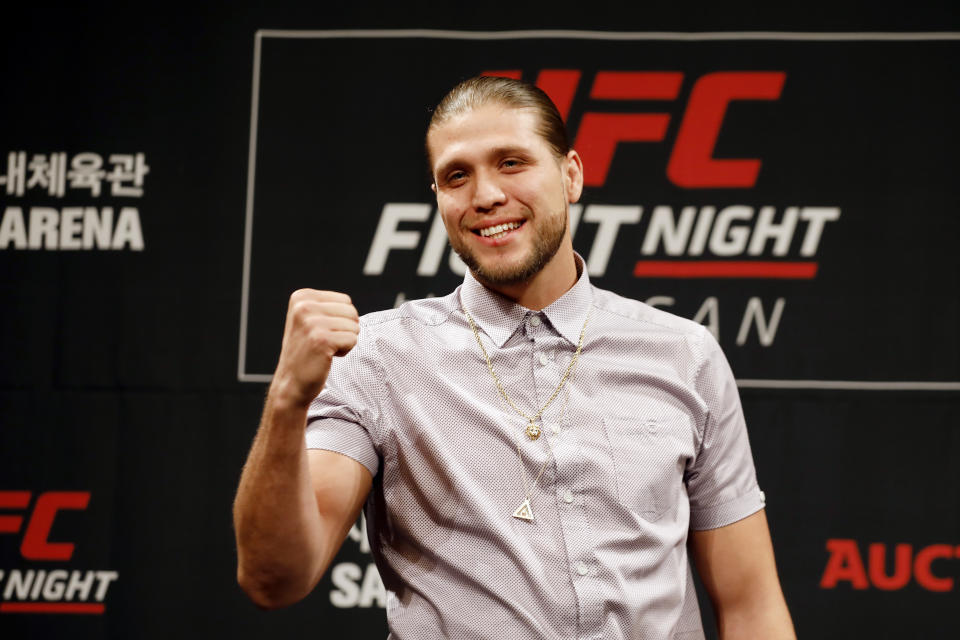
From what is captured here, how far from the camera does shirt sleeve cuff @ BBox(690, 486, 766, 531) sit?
1.54 meters

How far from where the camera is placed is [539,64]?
262 cm

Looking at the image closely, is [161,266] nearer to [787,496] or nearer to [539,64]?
[539,64]

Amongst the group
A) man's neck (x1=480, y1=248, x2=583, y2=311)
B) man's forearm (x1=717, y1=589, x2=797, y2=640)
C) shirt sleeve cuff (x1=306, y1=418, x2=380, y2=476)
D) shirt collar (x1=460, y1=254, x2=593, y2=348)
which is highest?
man's neck (x1=480, y1=248, x2=583, y2=311)

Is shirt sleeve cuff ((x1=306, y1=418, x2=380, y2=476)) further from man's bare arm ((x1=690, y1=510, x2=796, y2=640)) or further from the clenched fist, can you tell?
man's bare arm ((x1=690, y1=510, x2=796, y2=640))

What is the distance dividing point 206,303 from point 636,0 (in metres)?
1.47

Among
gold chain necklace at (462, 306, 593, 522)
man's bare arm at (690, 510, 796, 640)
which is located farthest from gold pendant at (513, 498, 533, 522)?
man's bare arm at (690, 510, 796, 640)

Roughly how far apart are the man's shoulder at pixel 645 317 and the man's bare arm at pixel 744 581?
328 millimetres

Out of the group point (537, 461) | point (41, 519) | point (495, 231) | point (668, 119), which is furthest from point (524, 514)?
point (41, 519)

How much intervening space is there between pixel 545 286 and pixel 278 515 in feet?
2.02

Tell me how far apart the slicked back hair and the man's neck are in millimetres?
186

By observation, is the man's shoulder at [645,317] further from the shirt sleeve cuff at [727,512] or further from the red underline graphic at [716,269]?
the red underline graphic at [716,269]

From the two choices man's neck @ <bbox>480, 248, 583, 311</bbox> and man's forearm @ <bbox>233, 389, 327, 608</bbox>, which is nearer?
man's forearm @ <bbox>233, 389, 327, 608</bbox>

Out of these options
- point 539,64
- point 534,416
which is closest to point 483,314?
point 534,416

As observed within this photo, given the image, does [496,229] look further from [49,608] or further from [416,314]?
[49,608]
